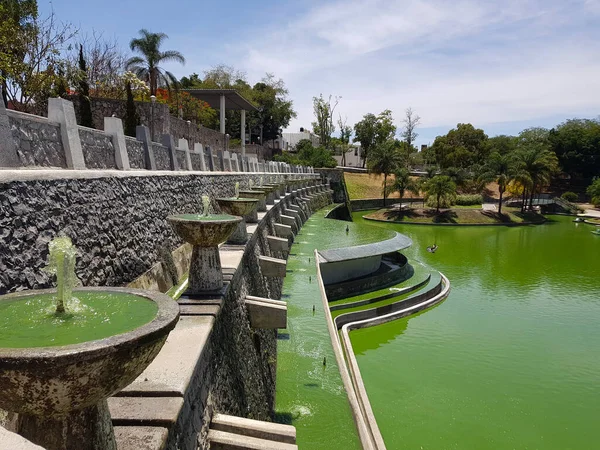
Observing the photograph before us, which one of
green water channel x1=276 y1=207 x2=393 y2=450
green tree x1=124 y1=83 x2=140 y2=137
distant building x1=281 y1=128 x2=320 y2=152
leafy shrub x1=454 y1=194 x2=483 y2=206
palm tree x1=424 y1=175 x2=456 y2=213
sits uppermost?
distant building x1=281 y1=128 x2=320 y2=152

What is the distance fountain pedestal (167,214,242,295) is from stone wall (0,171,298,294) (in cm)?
81

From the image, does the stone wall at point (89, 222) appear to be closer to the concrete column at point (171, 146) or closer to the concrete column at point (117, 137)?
the concrete column at point (117, 137)

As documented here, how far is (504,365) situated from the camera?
1341 centimetres

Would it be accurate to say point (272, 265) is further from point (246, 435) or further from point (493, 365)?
point (493, 365)

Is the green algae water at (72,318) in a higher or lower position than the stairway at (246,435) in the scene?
higher

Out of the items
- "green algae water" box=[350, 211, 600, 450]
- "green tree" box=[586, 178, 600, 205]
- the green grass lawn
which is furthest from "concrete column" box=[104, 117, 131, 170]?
"green tree" box=[586, 178, 600, 205]

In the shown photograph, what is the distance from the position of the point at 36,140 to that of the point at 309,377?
21.4 ft

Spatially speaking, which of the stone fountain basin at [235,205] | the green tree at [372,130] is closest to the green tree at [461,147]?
the green tree at [372,130]

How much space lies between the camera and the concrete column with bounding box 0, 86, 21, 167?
12.9 ft

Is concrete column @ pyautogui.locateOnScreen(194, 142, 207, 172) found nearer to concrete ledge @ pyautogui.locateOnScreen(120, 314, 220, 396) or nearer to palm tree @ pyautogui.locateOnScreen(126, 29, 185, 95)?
concrete ledge @ pyautogui.locateOnScreen(120, 314, 220, 396)

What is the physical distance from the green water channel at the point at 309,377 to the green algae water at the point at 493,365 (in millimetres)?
2562

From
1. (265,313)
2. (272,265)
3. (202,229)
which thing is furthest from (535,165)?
(202,229)

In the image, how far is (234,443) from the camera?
410 cm

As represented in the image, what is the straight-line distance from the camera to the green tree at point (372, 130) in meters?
71.8
